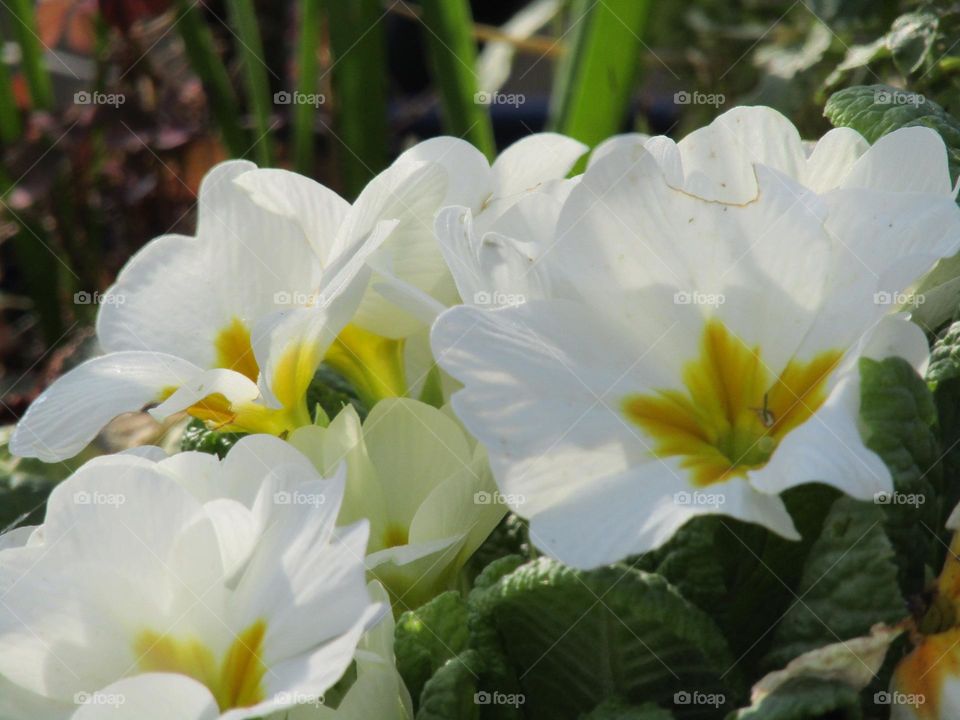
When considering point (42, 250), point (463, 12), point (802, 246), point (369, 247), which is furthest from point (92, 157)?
point (802, 246)

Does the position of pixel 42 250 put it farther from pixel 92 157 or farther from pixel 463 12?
pixel 463 12

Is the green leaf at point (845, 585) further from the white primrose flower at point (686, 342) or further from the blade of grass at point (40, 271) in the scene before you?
the blade of grass at point (40, 271)

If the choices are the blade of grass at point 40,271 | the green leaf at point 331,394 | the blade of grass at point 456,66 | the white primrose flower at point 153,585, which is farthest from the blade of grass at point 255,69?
the white primrose flower at point 153,585

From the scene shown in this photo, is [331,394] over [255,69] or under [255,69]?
under

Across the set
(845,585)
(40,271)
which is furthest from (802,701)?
(40,271)

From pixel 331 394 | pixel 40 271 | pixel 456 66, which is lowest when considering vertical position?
pixel 40 271

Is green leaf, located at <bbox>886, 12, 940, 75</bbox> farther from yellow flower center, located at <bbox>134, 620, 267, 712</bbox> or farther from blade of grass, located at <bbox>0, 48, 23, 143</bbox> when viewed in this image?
blade of grass, located at <bbox>0, 48, 23, 143</bbox>

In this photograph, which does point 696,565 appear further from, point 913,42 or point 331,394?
point 913,42
